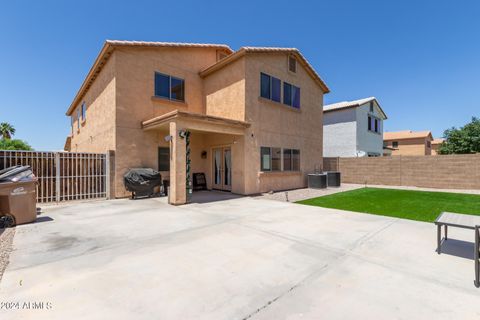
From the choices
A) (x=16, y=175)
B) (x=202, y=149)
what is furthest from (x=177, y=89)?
(x=16, y=175)

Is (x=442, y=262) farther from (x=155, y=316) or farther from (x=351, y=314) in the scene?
(x=155, y=316)

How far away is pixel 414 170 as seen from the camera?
643 inches

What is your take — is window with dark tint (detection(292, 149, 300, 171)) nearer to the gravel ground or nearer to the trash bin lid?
the trash bin lid

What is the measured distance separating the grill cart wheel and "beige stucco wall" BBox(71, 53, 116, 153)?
5550 millimetres

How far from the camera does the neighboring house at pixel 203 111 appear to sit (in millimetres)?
11086

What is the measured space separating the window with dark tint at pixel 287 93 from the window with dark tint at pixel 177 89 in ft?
21.1

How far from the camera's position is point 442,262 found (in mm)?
3863

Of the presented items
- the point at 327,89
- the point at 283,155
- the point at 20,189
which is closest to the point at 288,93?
the point at 283,155

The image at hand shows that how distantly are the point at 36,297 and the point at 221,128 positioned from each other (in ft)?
29.4

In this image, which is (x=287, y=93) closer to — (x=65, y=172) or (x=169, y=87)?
(x=169, y=87)

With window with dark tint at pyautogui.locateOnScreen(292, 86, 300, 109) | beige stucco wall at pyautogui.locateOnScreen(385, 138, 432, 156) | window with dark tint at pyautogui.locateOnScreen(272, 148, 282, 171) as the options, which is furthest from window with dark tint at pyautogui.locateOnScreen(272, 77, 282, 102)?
beige stucco wall at pyautogui.locateOnScreen(385, 138, 432, 156)

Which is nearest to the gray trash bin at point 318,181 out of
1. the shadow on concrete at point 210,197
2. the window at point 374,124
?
the shadow on concrete at point 210,197

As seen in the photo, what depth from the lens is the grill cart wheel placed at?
19.3 ft

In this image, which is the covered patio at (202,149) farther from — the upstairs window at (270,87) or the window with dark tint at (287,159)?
the window with dark tint at (287,159)
